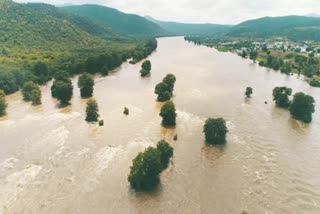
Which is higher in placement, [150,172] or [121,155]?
[150,172]

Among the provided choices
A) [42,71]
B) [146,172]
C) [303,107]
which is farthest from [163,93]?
[42,71]

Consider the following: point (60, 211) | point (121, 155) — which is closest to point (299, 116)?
point (121, 155)

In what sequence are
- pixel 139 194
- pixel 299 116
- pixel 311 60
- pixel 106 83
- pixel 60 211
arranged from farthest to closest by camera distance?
pixel 311 60
pixel 106 83
pixel 299 116
pixel 139 194
pixel 60 211

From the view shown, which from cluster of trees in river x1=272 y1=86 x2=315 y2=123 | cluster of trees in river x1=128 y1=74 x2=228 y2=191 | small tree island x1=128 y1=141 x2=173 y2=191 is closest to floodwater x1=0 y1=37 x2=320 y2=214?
small tree island x1=128 y1=141 x2=173 y2=191

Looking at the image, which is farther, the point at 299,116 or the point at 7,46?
the point at 7,46

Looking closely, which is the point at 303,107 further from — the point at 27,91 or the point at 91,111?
the point at 27,91

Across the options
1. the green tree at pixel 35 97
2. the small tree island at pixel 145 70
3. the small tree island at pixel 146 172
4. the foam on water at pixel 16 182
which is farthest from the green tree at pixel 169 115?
the small tree island at pixel 145 70

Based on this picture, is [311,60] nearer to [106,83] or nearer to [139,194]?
[106,83]
